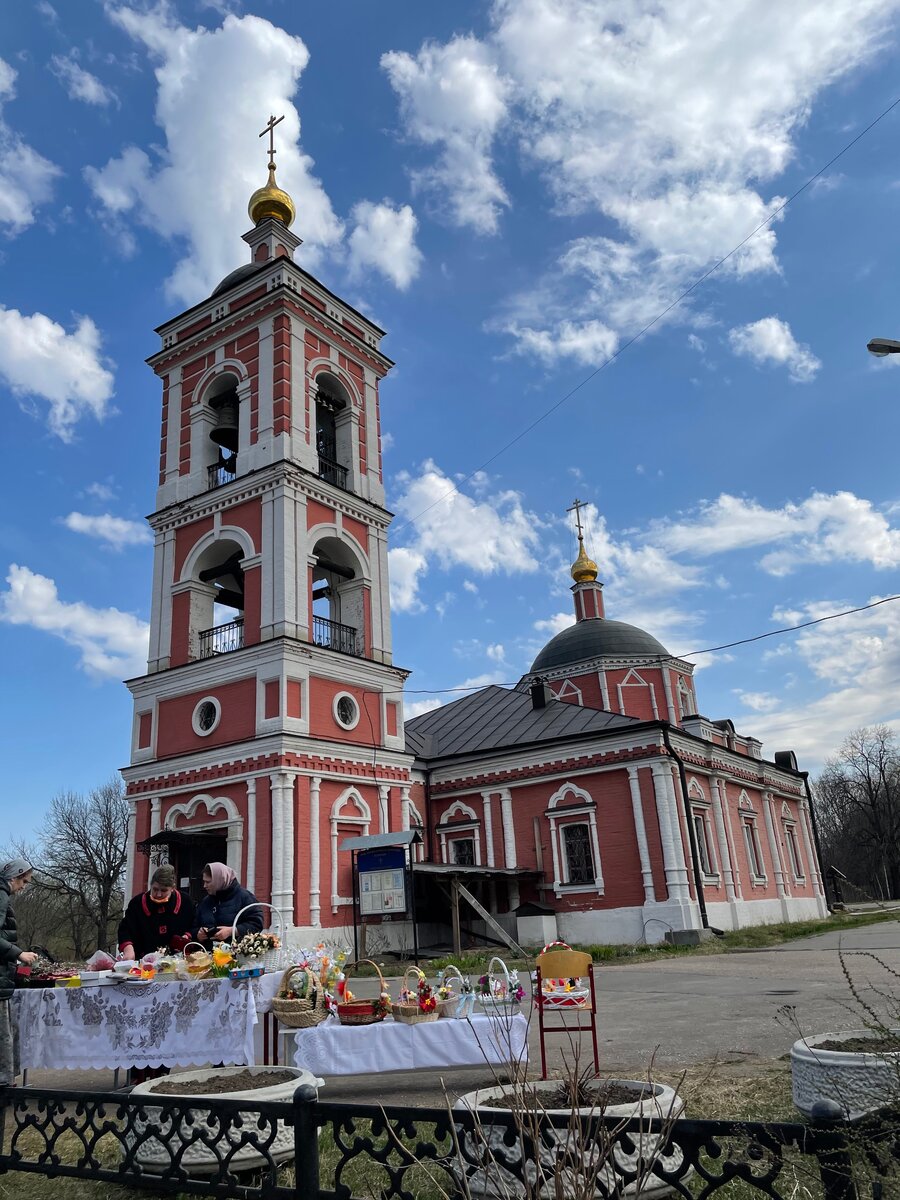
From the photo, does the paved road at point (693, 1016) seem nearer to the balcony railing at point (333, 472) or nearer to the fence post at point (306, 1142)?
the fence post at point (306, 1142)

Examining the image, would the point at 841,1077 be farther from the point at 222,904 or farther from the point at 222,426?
the point at 222,426

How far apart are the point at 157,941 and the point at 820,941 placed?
1701cm

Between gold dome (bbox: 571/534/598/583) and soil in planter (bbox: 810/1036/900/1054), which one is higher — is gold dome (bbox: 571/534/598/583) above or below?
above

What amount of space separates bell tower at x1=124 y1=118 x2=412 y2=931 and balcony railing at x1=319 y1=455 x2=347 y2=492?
0.12 ft

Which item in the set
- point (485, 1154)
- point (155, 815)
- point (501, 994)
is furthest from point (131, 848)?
point (485, 1154)

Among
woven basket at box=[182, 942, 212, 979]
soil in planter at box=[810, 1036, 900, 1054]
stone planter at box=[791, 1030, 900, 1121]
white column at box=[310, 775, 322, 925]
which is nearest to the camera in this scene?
stone planter at box=[791, 1030, 900, 1121]

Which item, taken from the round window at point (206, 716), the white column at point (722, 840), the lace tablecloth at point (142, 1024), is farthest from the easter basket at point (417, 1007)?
the white column at point (722, 840)

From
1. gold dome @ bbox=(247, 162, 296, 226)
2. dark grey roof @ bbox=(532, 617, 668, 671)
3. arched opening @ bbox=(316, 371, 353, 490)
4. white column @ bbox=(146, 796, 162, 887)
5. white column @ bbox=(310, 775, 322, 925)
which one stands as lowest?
white column @ bbox=(310, 775, 322, 925)

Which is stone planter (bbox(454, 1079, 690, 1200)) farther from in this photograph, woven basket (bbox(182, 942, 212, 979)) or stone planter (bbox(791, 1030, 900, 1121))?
woven basket (bbox(182, 942, 212, 979))

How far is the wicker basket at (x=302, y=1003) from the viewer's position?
612 cm

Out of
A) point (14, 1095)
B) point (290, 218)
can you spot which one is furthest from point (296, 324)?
point (14, 1095)

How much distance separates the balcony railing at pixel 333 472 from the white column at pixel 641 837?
10026 mm

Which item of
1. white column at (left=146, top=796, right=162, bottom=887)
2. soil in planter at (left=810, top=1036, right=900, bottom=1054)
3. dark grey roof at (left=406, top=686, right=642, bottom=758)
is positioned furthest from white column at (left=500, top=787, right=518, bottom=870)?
soil in planter at (left=810, top=1036, right=900, bottom=1054)

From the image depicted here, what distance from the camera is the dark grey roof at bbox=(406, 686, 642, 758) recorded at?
23.5 meters
